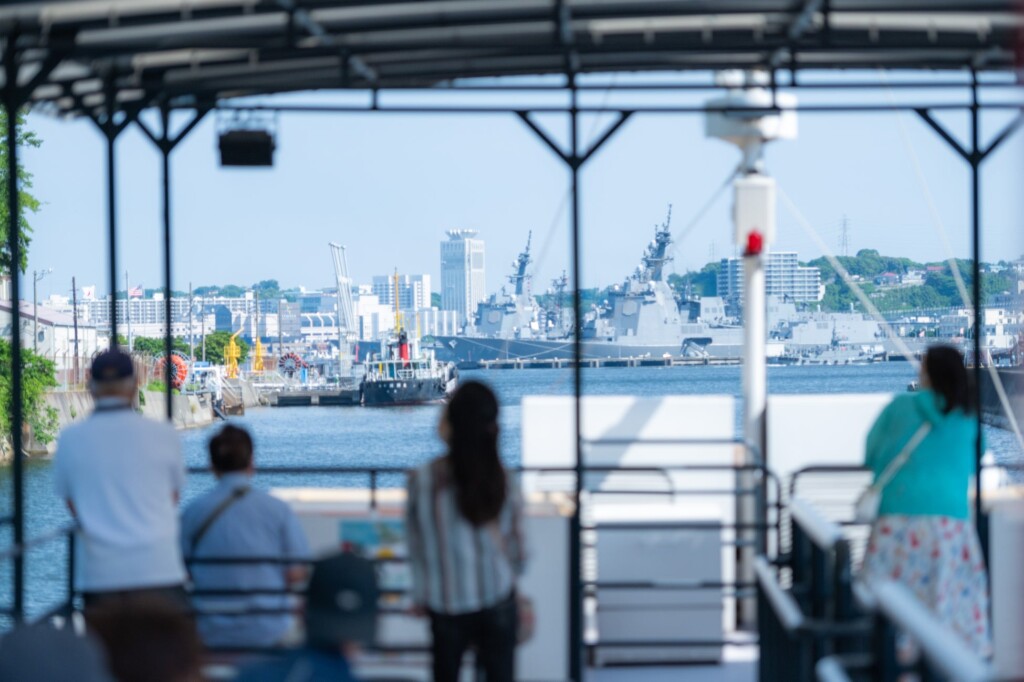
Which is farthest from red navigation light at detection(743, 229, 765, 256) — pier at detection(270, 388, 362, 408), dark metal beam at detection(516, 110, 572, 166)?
pier at detection(270, 388, 362, 408)

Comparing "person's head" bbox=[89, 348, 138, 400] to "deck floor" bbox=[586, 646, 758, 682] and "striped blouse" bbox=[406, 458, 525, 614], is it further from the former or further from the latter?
"deck floor" bbox=[586, 646, 758, 682]

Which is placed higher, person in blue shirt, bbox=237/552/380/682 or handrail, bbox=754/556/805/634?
person in blue shirt, bbox=237/552/380/682

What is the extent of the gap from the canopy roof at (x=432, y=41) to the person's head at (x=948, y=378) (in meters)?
1.38

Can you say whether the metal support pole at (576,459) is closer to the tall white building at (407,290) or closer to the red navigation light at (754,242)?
the red navigation light at (754,242)

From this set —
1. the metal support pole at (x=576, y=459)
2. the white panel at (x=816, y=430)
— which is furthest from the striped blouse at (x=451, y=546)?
the white panel at (x=816, y=430)

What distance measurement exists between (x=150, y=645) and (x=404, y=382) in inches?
2817

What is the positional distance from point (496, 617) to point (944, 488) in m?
1.59

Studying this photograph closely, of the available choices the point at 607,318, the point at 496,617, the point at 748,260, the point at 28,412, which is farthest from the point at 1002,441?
the point at 496,617

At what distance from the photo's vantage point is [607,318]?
293ft

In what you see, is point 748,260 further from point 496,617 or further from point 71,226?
point 71,226

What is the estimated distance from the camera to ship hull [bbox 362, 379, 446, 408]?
237 feet

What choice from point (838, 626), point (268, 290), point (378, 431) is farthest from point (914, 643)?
point (268, 290)

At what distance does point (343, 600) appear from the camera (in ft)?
9.50

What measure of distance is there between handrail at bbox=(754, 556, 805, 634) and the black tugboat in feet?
218
